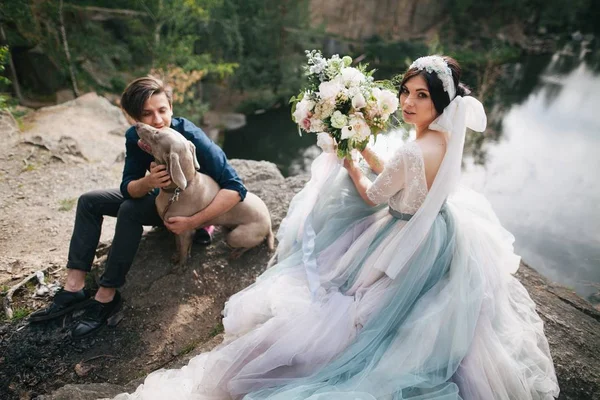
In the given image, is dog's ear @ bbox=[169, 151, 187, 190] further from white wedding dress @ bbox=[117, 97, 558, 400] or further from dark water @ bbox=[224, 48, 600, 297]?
dark water @ bbox=[224, 48, 600, 297]

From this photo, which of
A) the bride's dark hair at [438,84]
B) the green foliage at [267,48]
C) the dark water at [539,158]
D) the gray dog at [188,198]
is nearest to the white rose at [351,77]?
the bride's dark hair at [438,84]

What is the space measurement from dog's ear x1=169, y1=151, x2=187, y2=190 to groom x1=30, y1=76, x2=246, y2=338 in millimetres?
318

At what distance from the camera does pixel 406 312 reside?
7.70 feet

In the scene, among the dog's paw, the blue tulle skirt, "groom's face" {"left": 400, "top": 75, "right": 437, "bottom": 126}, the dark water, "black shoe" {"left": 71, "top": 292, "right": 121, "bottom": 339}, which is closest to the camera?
the blue tulle skirt

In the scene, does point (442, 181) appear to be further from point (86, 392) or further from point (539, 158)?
point (539, 158)

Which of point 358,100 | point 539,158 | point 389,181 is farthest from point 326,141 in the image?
point 539,158

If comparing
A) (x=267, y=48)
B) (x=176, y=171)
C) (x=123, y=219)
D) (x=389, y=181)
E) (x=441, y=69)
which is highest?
(x=441, y=69)

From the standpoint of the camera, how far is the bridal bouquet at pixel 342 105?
2.54 metres

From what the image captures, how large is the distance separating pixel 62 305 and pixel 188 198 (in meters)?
1.28

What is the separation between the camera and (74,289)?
296 centimetres

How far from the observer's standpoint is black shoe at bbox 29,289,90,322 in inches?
113

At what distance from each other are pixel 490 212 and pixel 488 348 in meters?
1.21

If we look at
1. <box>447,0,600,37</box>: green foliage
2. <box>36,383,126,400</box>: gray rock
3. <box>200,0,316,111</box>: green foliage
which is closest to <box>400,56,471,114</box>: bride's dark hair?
<box>36,383,126,400</box>: gray rock

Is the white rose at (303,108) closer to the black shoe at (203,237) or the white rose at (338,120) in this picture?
the white rose at (338,120)
